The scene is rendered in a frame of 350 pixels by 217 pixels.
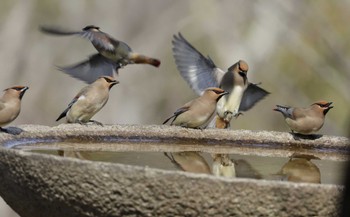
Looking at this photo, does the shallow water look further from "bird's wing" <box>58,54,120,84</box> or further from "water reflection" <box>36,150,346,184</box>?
"bird's wing" <box>58,54,120,84</box>

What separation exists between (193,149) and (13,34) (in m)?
7.37

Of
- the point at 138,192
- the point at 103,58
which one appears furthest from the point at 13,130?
the point at 103,58

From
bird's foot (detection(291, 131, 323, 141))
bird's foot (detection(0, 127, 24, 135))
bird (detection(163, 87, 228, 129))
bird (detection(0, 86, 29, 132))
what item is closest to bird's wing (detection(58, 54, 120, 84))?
bird (detection(163, 87, 228, 129))

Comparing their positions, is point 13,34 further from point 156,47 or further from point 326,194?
point 326,194

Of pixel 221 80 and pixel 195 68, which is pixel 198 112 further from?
pixel 195 68

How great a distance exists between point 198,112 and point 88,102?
0.76 meters

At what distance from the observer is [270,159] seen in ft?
13.7

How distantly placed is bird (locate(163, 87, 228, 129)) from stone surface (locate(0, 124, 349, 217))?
1777 millimetres

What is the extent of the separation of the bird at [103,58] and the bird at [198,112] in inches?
40.8

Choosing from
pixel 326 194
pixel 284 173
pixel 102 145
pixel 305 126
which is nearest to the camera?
pixel 326 194

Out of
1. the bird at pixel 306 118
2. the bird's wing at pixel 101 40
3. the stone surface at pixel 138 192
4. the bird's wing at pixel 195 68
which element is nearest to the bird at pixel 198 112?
the bird at pixel 306 118

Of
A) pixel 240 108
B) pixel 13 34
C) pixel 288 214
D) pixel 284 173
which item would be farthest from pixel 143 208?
pixel 13 34

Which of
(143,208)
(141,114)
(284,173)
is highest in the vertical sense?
(141,114)

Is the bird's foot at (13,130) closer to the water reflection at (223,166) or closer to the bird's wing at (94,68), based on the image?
the water reflection at (223,166)
